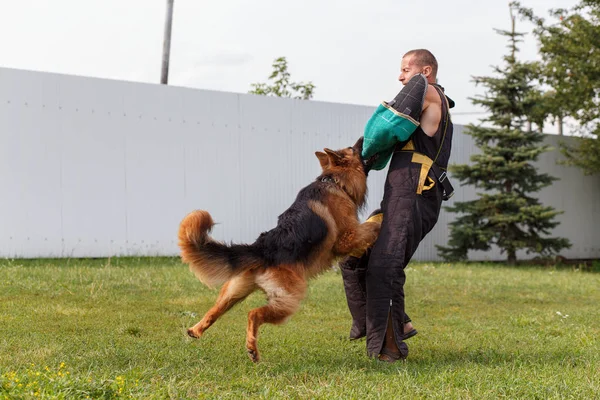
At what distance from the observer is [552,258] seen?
16.8m

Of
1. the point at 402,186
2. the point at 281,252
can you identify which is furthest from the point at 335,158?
the point at 281,252

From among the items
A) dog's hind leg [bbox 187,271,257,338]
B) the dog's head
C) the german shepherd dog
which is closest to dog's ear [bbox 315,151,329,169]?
the dog's head

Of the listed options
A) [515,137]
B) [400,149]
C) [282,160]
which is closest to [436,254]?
[515,137]

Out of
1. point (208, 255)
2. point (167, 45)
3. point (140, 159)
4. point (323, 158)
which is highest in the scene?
point (167, 45)

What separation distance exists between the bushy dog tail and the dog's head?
836mm

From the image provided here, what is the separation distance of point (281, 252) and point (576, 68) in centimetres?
1321

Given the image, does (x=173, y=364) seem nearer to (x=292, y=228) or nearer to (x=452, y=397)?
(x=292, y=228)

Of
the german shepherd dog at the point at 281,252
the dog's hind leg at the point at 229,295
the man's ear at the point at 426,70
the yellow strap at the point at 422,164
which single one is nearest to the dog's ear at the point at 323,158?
the german shepherd dog at the point at 281,252

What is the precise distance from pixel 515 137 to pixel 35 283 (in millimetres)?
10931

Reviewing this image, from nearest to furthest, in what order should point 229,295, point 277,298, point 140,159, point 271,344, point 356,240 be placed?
1. point 277,298
2. point 229,295
3. point 356,240
4. point 271,344
5. point 140,159

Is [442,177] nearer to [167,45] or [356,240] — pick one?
[356,240]

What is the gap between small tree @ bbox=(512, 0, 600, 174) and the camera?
50.3ft

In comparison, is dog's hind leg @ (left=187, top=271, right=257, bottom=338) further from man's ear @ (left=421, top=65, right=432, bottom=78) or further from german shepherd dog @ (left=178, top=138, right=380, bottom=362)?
man's ear @ (left=421, top=65, right=432, bottom=78)

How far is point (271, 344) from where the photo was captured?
17.7ft
